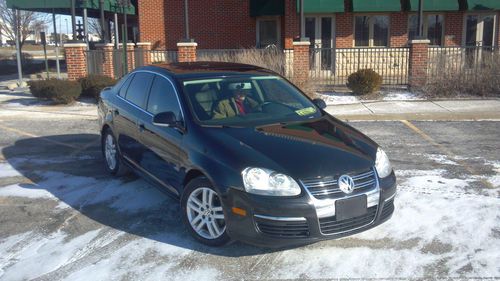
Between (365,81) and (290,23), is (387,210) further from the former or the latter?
(290,23)

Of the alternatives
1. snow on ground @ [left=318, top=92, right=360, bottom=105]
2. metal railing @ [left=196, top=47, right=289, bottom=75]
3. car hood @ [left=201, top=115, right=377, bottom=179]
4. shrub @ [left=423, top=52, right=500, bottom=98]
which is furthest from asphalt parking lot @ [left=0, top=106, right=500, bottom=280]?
metal railing @ [left=196, top=47, right=289, bottom=75]

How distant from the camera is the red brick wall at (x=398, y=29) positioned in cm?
2127

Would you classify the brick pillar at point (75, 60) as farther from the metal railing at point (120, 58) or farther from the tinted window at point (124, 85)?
the tinted window at point (124, 85)

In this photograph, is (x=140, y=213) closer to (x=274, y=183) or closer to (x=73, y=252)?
(x=73, y=252)

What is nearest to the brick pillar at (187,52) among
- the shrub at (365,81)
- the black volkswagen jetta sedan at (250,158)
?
the shrub at (365,81)

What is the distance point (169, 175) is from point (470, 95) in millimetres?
11707

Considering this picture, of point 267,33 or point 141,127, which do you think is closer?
point 141,127

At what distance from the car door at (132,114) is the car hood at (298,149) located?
56.8 inches

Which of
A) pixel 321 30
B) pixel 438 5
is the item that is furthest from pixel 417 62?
pixel 321 30

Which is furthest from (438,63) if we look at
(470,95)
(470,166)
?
(470,166)

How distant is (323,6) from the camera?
65.8 feet

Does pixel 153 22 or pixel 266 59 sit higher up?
pixel 153 22

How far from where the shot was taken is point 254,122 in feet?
16.5

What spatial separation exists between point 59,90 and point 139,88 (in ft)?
29.2
